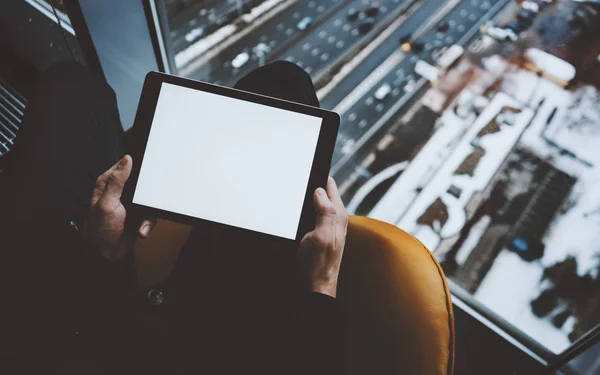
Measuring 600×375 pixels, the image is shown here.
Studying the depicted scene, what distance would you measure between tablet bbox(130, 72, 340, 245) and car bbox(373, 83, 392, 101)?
15.2 feet

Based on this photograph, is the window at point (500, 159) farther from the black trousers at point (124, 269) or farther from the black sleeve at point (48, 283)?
the black sleeve at point (48, 283)

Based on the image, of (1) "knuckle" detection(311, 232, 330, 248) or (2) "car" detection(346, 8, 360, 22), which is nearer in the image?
(1) "knuckle" detection(311, 232, 330, 248)

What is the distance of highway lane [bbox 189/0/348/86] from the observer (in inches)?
185

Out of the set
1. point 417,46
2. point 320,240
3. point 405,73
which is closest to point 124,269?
point 320,240

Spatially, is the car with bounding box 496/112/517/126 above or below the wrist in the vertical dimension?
below

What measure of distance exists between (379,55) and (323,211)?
20.5 feet

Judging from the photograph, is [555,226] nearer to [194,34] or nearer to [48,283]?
[48,283]

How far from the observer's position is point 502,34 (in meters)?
3.93

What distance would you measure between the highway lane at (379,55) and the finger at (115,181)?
15.5 feet

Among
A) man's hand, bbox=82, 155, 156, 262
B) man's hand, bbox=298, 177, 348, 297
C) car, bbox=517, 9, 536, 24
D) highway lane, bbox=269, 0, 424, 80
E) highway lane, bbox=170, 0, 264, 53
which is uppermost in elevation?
highway lane, bbox=170, 0, 264, 53

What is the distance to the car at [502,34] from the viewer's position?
12.1ft

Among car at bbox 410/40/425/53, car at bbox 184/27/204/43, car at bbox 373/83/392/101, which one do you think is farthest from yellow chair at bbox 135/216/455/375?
car at bbox 410/40/425/53

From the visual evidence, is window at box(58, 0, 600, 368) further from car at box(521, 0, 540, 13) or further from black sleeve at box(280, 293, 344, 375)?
black sleeve at box(280, 293, 344, 375)

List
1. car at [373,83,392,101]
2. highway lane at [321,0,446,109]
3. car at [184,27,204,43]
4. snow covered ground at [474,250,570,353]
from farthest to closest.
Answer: highway lane at [321,0,446,109]
car at [373,83,392,101]
car at [184,27,204,43]
snow covered ground at [474,250,570,353]
